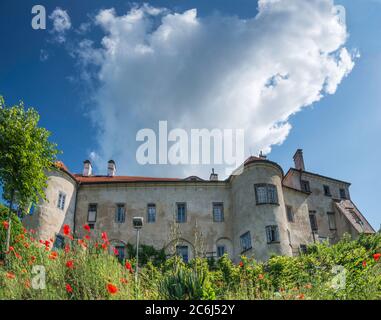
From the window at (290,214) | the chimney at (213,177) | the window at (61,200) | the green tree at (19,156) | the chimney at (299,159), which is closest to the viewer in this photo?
the green tree at (19,156)

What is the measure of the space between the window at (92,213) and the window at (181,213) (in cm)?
680

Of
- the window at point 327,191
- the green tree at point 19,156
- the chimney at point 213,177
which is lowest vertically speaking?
the green tree at point 19,156

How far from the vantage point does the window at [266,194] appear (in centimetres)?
2786

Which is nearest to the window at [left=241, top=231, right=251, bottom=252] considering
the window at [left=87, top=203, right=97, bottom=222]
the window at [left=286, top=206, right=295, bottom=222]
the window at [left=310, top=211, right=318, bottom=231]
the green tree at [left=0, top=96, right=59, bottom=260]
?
the window at [left=286, top=206, right=295, bottom=222]

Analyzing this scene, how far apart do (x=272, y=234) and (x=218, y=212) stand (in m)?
5.47

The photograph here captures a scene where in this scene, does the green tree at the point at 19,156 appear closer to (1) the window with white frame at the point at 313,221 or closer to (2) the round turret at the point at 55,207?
(2) the round turret at the point at 55,207

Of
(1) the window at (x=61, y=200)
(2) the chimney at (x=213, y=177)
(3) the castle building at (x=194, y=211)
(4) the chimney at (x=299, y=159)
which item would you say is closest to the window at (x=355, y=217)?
(3) the castle building at (x=194, y=211)

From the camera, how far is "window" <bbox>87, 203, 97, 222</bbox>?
29.5 metres

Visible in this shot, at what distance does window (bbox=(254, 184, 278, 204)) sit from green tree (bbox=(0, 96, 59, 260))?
16789 mm

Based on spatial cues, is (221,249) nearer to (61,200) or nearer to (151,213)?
(151,213)

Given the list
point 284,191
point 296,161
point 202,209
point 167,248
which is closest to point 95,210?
point 167,248

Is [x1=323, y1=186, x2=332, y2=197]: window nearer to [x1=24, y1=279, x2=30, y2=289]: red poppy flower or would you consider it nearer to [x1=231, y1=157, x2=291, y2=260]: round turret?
[x1=231, y1=157, x2=291, y2=260]: round turret
